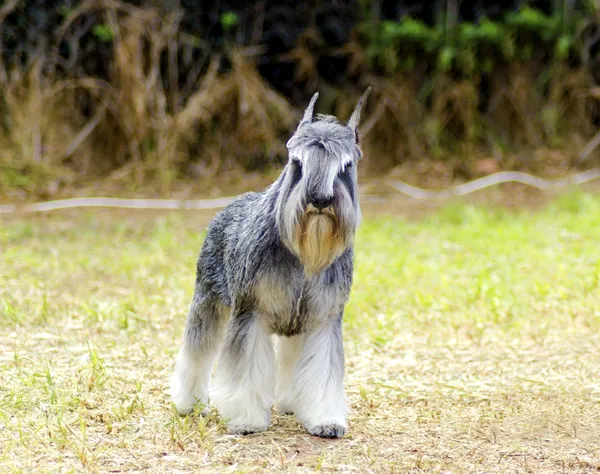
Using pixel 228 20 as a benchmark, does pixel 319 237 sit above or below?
below

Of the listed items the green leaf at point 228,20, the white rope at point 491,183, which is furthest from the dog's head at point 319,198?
the green leaf at point 228,20

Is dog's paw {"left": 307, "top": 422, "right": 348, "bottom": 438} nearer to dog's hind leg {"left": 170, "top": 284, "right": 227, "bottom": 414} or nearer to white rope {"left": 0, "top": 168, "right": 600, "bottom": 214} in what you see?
dog's hind leg {"left": 170, "top": 284, "right": 227, "bottom": 414}

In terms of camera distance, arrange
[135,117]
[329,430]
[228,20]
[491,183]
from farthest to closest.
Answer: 1. [228,20]
2. [491,183]
3. [135,117]
4. [329,430]

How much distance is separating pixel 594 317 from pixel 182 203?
20.2 ft

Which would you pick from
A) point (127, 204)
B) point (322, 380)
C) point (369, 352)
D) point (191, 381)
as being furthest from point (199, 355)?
point (127, 204)

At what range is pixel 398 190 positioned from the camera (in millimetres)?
13352

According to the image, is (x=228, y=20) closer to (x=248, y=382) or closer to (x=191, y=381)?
(x=191, y=381)

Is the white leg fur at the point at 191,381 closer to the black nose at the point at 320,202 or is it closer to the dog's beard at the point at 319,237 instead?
the dog's beard at the point at 319,237

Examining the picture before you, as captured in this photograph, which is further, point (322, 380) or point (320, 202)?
point (322, 380)

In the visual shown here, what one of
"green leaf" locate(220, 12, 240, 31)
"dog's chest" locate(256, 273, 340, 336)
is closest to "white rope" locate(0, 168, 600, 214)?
"green leaf" locate(220, 12, 240, 31)

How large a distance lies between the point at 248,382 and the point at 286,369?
0.47m

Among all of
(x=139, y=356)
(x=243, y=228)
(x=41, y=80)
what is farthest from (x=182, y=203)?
(x=243, y=228)

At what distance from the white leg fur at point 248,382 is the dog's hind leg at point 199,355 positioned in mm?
336

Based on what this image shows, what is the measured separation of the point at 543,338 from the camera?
698 cm
